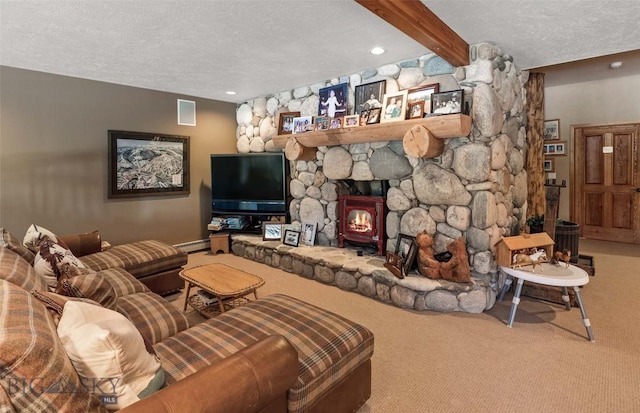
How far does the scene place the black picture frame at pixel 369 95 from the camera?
3650 millimetres

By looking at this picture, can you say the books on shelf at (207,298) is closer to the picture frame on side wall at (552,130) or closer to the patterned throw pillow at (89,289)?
the patterned throw pillow at (89,289)

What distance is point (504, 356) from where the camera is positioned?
7.55ft

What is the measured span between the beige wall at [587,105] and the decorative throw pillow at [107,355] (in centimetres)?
688

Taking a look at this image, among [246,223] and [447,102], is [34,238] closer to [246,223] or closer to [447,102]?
[246,223]

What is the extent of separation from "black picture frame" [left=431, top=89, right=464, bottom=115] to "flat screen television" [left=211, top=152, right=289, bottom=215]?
2263 mm

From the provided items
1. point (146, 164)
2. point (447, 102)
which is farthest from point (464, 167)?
point (146, 164)

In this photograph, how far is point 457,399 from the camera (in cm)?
188

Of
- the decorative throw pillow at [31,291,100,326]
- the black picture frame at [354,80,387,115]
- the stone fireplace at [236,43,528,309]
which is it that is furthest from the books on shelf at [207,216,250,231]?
the decorative throw pillow at [31,291,100,326]

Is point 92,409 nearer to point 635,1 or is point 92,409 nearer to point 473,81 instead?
point 473,81

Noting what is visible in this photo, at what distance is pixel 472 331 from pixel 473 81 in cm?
213

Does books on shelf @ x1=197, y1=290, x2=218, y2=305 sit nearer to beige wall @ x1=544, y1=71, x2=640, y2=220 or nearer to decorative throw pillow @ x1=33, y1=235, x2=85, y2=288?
decorative throw pillow @ x1=33, y1=235, x2=85, y2=288

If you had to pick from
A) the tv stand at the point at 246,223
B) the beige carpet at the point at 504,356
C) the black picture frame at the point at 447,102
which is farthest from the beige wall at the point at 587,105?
the tv stand at the point at 246,223

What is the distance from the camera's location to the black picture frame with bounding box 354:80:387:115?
3650 millimetres

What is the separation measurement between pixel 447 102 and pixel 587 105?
13.6 feet
